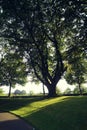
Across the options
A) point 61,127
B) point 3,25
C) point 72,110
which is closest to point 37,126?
point 61,127

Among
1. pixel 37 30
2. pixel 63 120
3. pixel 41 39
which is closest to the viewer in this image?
pixel 63 120

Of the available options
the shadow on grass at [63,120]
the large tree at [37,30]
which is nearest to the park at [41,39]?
the large tree at [37,30]

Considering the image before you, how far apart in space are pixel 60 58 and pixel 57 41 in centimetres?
479

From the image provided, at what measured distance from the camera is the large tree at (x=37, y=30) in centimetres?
5092

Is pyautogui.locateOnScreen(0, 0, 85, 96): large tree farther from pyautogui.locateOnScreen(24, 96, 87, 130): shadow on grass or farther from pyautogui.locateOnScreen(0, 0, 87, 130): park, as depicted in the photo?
pyautogui.locateOnScreen(24, 96, 87, 130): shadow on grass

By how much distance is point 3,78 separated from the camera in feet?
259

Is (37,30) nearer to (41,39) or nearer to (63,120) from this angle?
(41,39)

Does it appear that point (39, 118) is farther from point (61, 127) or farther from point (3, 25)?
point (3, 25)

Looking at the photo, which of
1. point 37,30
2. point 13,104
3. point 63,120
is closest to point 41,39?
point 37,30

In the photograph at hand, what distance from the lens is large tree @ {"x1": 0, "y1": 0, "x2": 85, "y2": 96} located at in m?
50.9

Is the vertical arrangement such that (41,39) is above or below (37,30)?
below

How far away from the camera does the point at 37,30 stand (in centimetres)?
5488

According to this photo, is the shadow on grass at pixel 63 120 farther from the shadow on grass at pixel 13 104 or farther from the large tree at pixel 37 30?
the large tree at pixel 37 30

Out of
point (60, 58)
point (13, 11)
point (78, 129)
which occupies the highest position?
point (13, 11)
